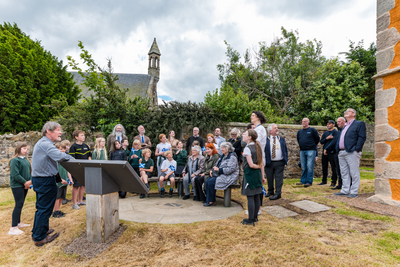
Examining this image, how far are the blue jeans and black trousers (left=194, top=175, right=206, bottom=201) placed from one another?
365 cm

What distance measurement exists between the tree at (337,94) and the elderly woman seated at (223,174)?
41.9ft

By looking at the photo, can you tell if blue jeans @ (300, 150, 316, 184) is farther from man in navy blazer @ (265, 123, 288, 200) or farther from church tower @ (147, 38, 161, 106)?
church tower @ (147, 38, 161, 106)

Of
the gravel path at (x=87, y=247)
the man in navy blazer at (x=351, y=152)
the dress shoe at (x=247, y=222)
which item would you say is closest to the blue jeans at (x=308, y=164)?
Result: the man in navy blazer at (x=351, y=152)

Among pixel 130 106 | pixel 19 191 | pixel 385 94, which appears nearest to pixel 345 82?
pixel 385 94

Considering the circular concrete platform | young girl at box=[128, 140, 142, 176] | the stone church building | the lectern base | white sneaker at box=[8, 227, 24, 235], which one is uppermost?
the stone church building

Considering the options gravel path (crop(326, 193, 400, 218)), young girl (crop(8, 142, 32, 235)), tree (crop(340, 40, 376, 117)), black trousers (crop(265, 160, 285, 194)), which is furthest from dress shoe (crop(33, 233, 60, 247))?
tree (crop(340, 40, 376, 117))

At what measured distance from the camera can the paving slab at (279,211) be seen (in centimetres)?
436

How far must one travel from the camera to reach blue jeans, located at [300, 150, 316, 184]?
7.11 m

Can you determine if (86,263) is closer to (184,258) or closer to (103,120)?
(184,258)

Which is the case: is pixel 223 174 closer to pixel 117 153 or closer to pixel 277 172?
pixel 277 172

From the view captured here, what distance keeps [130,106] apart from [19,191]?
5359mm

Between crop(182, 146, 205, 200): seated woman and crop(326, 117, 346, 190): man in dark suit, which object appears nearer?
crop(182, 146, 205, 200): seated woman

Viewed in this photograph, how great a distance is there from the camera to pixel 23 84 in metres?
14.2

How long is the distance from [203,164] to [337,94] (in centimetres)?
1420
